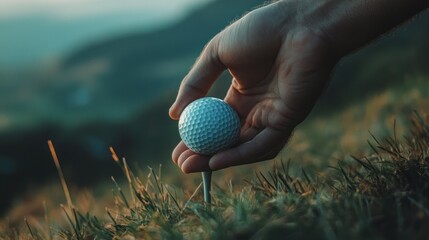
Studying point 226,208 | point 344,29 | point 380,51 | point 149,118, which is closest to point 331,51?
point 344,29

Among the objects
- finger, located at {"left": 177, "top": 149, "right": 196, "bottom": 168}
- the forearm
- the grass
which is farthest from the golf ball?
the forearm

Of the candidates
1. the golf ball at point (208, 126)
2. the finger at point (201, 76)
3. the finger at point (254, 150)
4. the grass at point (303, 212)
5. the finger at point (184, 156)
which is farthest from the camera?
the finger at point (201, 76)

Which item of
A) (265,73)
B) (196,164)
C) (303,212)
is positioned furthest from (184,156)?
(303,212)

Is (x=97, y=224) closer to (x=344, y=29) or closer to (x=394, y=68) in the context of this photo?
(x=344, y=29)

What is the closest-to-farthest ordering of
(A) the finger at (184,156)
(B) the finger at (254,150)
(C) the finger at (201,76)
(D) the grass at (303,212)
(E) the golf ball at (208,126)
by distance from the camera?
(D) the grass at (303,212)
(B) the finger at (254,150)
(E) the golf ball at (208,126)
(A) the finger at (184,156)
(C) the finger at (201,76)

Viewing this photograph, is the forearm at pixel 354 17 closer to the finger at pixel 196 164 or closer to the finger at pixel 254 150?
the finger at pixel 254 150

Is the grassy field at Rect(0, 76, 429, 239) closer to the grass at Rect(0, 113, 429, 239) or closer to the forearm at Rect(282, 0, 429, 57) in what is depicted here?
the grass at Rect(0, 113, 429, 239)

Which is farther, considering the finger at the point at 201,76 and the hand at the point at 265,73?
the finger at the point at 201,76

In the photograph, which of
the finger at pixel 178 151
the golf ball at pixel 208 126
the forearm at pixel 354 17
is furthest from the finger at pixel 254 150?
the forearm at pixel 354 17
